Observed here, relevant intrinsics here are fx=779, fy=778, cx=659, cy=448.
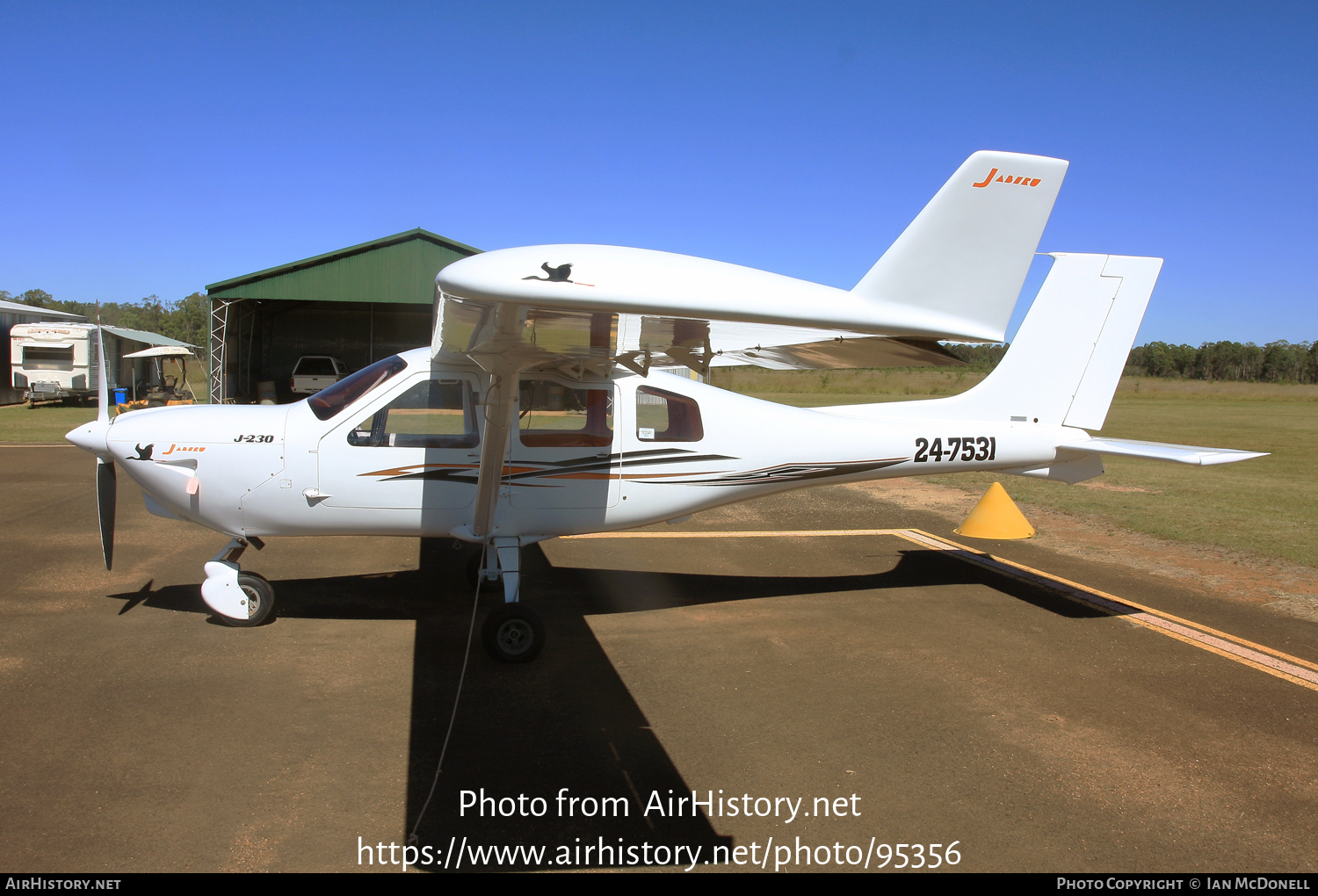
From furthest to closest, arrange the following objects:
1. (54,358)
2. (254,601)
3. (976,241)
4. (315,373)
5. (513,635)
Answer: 1. (315,373)
2. (54,358)
3. (254,601)
4. (513,635)
5. (976,241)

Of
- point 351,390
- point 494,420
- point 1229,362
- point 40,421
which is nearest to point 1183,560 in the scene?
point 494,420

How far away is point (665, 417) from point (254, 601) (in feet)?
10.8

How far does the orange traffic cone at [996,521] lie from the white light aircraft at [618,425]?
2.67 metres

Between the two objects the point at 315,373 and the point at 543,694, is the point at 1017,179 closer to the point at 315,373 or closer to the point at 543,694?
the point at 543,694

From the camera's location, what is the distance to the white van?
26656mm

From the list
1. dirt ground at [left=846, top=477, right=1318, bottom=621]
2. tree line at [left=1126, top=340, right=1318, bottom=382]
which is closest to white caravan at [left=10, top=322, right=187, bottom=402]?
dirt ground at [left=846, top=477, right=1318, bottom=621]

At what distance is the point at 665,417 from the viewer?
Result: 6.00m

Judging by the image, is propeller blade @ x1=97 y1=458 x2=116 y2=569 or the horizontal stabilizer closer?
propeller blade @ x1=97 y1=458 x2=116 y2=569

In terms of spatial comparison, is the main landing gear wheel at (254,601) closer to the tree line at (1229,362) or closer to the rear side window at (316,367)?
the rear side window at (316,367)

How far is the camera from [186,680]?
4.69 m

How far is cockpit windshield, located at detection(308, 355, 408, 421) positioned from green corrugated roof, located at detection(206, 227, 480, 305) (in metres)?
18.6

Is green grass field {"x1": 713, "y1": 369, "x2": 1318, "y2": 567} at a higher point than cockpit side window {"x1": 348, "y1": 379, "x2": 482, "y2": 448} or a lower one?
lower

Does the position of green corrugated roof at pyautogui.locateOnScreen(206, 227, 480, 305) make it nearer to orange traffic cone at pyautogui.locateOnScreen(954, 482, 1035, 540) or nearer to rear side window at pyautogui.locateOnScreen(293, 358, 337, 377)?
rear side window at pyautogui.locateOnScreen(293, 358, 337, 377)
